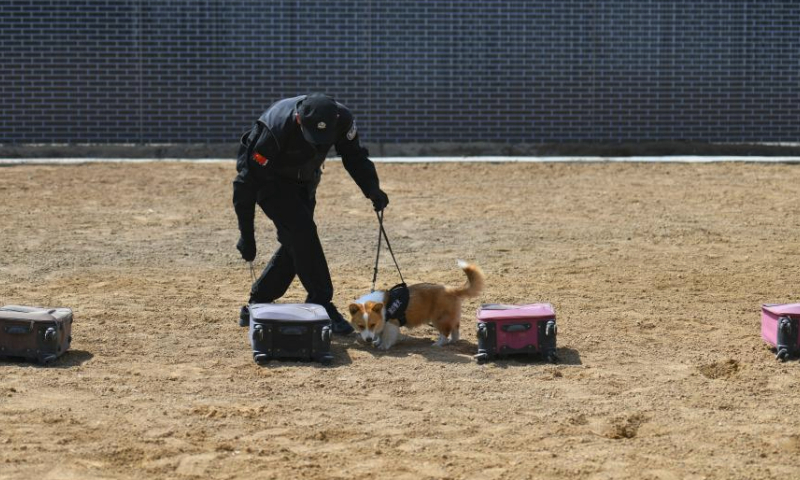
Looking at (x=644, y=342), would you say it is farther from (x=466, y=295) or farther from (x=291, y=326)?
(x=291, y=326)

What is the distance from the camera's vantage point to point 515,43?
18.2 m

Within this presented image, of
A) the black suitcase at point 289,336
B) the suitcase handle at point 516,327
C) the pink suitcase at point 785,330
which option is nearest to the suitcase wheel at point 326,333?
the black suitcase at point 289,336

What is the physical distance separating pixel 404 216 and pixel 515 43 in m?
5.04

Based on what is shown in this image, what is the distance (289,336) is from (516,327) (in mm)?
1445

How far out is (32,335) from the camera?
7965 millimetres

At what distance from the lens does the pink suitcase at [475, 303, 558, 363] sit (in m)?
8.04

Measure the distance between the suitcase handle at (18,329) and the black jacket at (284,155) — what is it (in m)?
1.73

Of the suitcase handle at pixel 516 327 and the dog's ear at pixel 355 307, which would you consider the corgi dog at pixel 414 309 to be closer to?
the dog's ear at pixel 355 307

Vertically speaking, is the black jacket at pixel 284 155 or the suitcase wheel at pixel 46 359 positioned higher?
the black jacket at pixel 284 155

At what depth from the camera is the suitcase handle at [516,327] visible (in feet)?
26.4

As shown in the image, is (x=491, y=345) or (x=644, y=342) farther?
(x=644, y=342)

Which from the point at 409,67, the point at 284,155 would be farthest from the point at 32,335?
the point at 409,67

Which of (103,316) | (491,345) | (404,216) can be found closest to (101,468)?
(491,345)

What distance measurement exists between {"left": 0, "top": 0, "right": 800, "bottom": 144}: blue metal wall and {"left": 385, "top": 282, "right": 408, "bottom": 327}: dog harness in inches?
382
